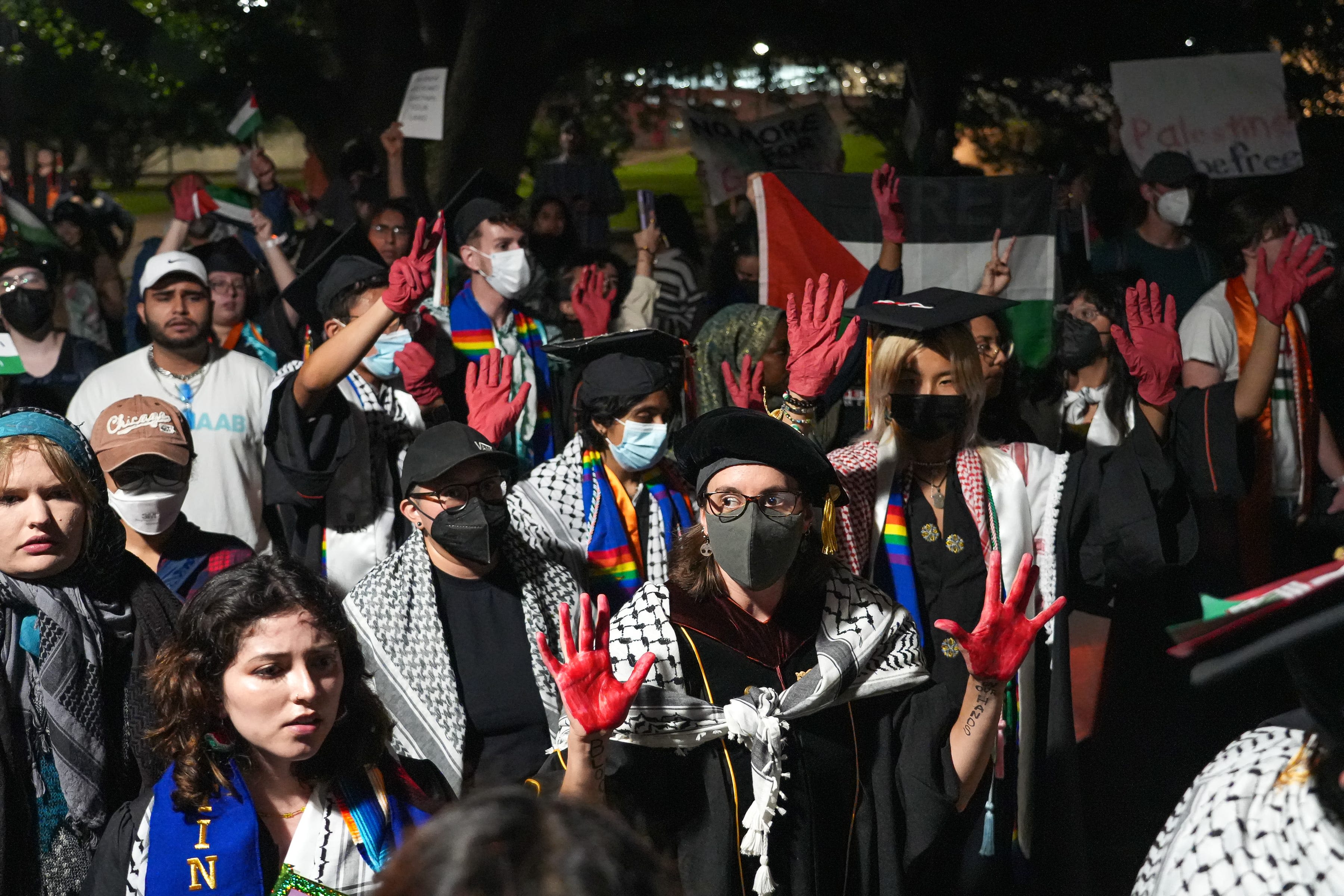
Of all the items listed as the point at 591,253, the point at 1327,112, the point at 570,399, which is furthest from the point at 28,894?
the point at 1327,112

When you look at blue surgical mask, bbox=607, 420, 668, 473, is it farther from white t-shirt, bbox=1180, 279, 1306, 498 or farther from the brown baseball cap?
white t-shirt, bbox=1180, 279, 1306, 498

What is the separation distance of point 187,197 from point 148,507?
469 cm

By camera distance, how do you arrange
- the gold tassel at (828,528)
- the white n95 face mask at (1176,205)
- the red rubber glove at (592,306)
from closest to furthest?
the gold tassel at (828,528) → the red rubber glove at (592,306) → the white n95 face mask at (1176,205)

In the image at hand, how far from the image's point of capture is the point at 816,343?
13.5 ft

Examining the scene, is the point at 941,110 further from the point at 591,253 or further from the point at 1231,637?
the point at 1231,637

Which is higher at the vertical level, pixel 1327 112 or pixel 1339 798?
pixel 1327 112

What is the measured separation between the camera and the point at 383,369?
512 cm

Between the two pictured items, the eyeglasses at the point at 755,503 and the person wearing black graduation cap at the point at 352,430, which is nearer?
the eyeglasses at the point at 755,503

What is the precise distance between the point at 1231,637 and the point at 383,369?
12.5ft

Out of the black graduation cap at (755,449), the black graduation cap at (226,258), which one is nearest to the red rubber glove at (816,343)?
the black graduation cap at (755,449)

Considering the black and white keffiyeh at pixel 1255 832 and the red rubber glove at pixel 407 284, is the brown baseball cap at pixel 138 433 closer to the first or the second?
the red rubber glove at pixel 407 284

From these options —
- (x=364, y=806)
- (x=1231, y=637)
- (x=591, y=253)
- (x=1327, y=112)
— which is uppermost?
(x=1327, y=112)

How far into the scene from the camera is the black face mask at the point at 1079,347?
562 centimetres

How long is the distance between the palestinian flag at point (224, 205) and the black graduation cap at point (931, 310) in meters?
4.94
